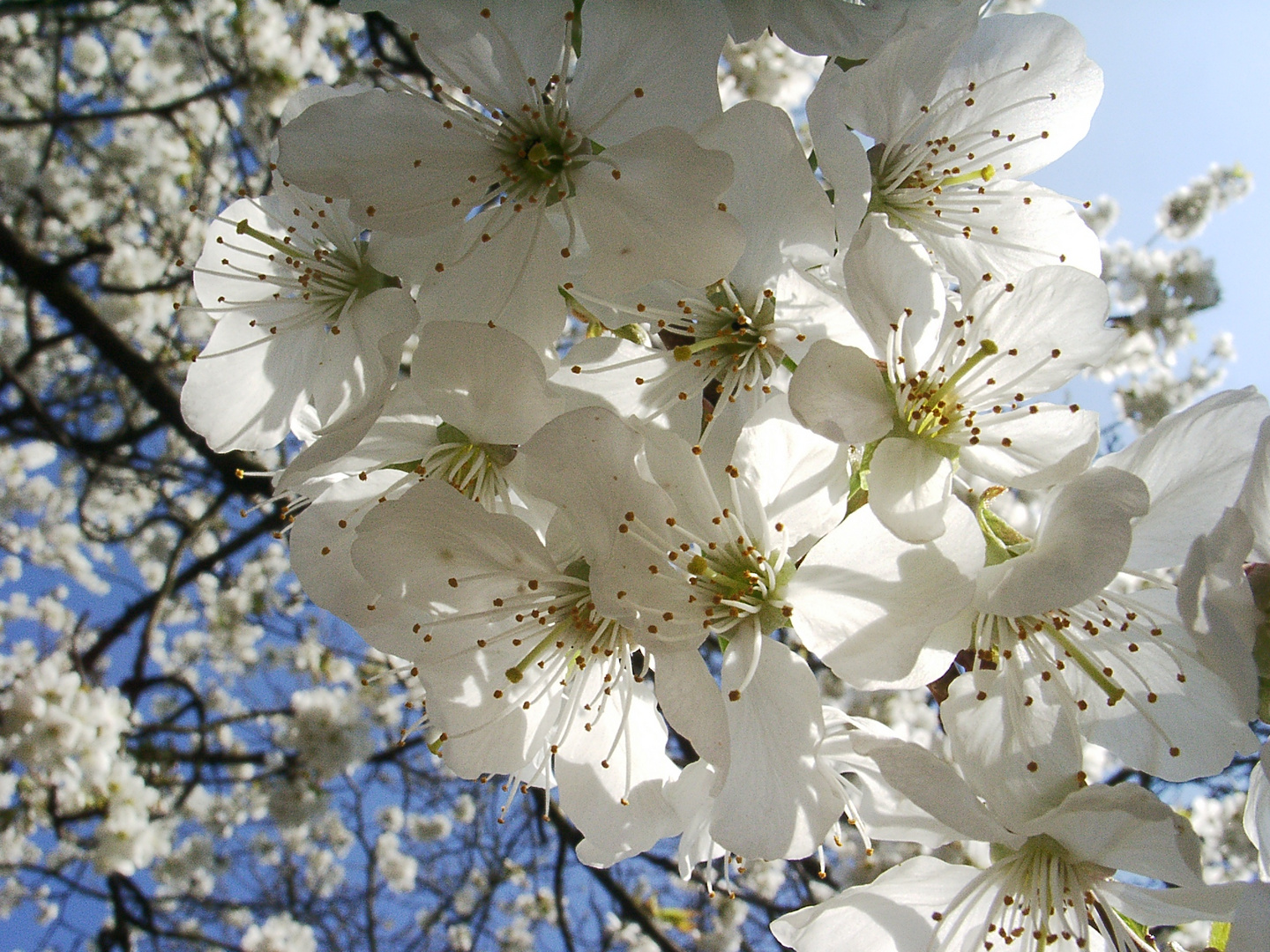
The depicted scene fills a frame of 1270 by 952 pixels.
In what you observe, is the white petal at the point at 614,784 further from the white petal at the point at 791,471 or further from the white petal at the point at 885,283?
the white petal at the point at 885,283

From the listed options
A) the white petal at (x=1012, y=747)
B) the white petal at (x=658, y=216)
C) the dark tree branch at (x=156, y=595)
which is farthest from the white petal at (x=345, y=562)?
the dark tree branch at (x=156, y=595)

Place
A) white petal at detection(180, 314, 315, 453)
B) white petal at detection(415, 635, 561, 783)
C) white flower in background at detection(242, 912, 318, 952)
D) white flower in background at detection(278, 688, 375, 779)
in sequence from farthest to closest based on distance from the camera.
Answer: white flower in background at detection(242, 912, 318, 952) → white flower in background at detection(278, 688, 375, 779) → white petal at detection(180, 314, 315, 453) → white petal at detection(415, 635, 561, 783)

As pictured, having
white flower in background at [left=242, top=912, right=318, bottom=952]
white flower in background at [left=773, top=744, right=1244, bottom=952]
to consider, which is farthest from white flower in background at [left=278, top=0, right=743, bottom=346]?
white flower in background at [left=242, top=912, right=318, bottom=952]

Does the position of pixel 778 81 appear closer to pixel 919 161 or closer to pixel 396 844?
pixel 919 161

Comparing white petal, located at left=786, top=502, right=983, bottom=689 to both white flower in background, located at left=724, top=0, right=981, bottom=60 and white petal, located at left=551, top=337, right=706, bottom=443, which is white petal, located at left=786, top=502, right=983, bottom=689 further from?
white flower in background, located at left=724, top=0, right=981, bottom=60

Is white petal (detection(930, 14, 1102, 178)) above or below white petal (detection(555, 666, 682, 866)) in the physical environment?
above

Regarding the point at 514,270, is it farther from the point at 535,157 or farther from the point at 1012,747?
the point at 1012,747

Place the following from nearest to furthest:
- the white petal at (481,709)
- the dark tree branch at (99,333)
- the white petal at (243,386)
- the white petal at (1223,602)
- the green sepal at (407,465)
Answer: the white petal at (1223,602), the white petal at (481,709), the green sepal at (407,465), the white petal at (243,386), the dark tree branch at (99,333)
